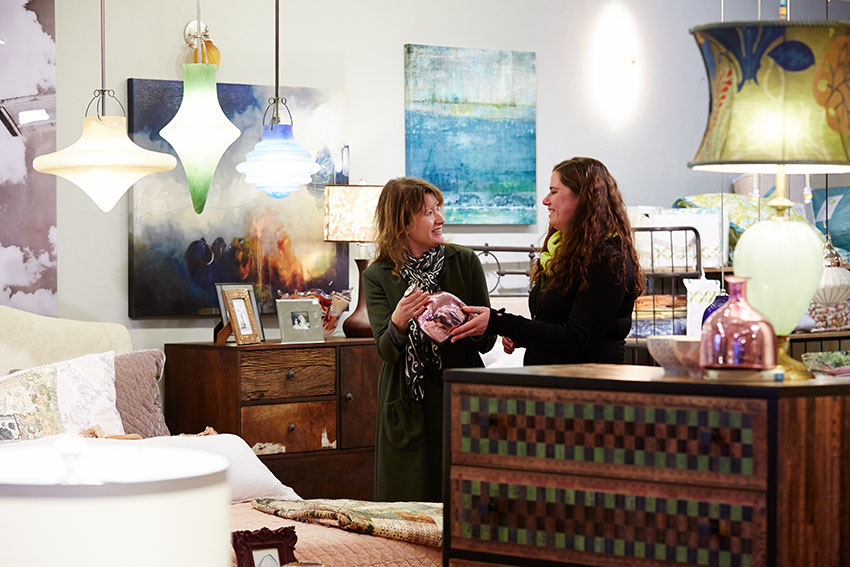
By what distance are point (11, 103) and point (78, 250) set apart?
0.65m

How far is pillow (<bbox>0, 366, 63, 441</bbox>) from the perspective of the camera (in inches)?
131

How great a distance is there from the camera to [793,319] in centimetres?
196

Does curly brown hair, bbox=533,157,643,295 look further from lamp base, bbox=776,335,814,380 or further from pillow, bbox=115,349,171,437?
pillow, bbox=115,349,171,437

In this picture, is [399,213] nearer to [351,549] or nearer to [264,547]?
[351,549]

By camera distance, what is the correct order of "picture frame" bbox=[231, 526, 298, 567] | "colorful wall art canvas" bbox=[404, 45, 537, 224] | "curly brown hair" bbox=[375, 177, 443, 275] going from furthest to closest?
1. "colorful wall art canvas" bbox=[404, 45, 537, 224]
2. "curly brown hair" bbox=[375, 177, 443, 275]
3. "picture frame" bbox=[231, 526, 298, 567]

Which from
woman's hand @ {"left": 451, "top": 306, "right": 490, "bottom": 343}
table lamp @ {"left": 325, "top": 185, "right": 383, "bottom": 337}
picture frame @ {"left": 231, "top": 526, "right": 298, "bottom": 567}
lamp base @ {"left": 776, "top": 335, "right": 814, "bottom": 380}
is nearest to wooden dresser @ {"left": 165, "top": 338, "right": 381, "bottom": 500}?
table lamp @ {"left": 325, "top": 185, "right": 383, "bottom": 337}

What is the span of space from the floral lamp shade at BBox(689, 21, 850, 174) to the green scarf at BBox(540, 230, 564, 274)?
0.99 metres

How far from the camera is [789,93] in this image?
1.86 m

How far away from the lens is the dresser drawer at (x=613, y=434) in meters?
1.82

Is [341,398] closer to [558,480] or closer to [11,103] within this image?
[11,103]

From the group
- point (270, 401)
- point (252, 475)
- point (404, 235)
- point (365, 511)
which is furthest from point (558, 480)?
point (270, 401)

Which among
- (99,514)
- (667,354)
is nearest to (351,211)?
(667,354)

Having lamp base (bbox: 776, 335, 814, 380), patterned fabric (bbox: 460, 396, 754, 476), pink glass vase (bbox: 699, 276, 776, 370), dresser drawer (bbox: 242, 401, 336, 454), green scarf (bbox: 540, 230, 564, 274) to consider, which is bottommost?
dresser drawer (bbox: 242, 401, 336, 454)

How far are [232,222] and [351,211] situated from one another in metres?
0.54
